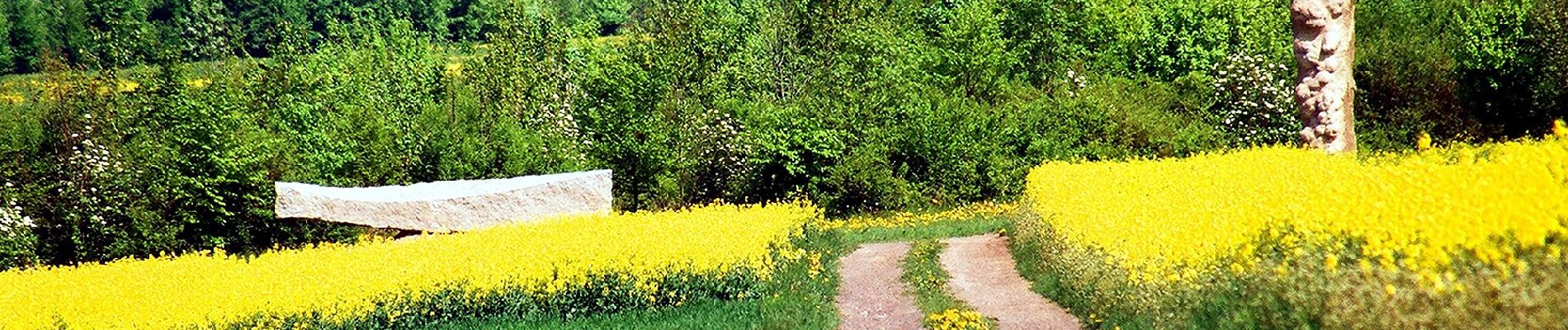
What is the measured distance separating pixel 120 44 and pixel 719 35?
2657 cm

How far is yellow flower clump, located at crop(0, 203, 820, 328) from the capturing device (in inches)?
672

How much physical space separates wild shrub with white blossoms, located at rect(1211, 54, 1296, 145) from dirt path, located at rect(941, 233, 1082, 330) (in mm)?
18725

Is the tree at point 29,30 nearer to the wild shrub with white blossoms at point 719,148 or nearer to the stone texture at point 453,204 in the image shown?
the wild shrub with white blossoms at point 719,148

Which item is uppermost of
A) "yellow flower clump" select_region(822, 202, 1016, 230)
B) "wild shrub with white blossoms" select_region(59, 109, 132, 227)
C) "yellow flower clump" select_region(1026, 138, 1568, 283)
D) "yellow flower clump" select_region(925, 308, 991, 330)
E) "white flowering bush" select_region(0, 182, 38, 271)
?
"yellow flower clump" select_region(1026, 138, 1568, 283)

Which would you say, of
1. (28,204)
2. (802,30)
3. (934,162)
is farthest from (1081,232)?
(802,30)

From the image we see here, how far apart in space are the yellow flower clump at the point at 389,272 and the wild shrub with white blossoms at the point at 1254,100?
23.7 metres

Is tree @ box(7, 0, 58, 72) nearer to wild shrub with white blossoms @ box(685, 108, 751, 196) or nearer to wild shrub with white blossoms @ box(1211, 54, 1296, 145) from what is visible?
wild shrub with white blossoms @ box(685, 108, 751, 196)

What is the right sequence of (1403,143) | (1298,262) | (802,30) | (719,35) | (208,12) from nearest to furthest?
(1298,262)
(1403,143)
(719,35)
(802,30)
(208,12)

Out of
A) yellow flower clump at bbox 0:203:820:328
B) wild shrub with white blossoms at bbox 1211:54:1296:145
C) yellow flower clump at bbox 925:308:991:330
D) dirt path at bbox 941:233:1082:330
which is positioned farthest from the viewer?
wild shrub with white blossoms at bbox 1211:54:1296:145

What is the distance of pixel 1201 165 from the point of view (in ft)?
69.2

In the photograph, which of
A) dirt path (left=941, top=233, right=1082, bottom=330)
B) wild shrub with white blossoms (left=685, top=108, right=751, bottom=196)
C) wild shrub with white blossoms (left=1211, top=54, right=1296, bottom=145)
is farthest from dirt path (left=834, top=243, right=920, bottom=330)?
wild shrub with white blossoms (left=1211, top=54, right=1296, bottom=145)

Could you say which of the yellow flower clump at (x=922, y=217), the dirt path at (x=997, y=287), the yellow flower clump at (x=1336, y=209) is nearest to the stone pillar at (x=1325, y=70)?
the yellow flower clump at (x=1336, y=209)

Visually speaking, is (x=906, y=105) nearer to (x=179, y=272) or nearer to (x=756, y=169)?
(x=756, y=169)

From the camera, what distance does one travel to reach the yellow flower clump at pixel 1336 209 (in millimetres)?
8172
